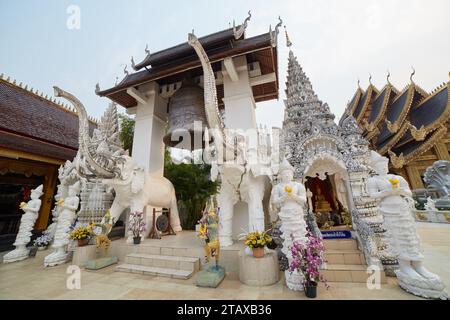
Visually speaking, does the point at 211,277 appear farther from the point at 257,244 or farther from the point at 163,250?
the point at 163,250

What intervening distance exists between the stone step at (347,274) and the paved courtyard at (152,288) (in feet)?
0.32

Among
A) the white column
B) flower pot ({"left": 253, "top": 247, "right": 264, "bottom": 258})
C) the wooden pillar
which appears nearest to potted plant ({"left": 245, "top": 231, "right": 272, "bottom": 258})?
flower pot ({"left": 253, "top": 247, "right": 264, "bottom": 258})

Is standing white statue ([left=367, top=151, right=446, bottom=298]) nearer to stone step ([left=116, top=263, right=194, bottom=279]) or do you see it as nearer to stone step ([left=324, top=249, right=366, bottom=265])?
stone step ([left=324, top=249, right=366, bottom=265])

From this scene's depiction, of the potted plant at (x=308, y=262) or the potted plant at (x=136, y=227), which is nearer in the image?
the potted plant at (x=308, y=262)

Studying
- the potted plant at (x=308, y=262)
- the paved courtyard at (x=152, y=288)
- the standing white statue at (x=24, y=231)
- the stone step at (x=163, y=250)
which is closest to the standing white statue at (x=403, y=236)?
the paved courtyard at (x=152, y=288)

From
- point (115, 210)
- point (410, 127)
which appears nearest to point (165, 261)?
point (115, 210)

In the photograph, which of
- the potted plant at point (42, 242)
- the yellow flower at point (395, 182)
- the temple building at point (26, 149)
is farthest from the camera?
the temple building at point (26, 149)

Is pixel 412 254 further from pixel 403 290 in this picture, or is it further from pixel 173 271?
pixel 173 271

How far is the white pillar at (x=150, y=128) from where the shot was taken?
5.97m

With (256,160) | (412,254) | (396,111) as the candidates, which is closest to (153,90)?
(256,160)

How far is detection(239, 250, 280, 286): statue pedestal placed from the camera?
116 inches

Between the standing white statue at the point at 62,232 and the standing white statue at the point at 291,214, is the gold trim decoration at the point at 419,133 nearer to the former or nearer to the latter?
the standing white statue at the point at 291,214

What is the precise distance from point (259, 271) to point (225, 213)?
4.17ft

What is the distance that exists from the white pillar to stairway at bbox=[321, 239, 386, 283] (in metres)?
5.04
